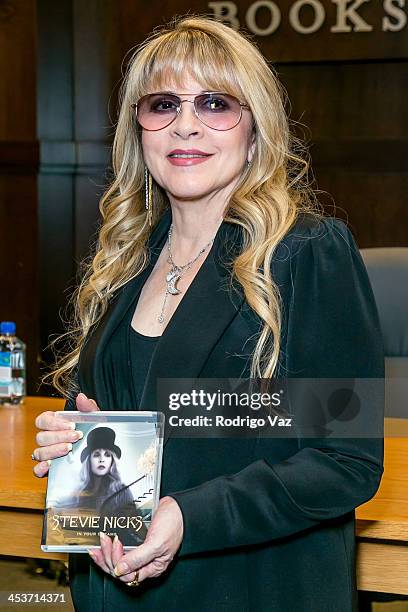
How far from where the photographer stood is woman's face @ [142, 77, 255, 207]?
1.62m

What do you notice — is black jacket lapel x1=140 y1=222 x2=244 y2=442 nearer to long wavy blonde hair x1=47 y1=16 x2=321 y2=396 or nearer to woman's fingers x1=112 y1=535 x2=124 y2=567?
long wavy blonde hair x1=47 y1=16 x2=321 y2=396

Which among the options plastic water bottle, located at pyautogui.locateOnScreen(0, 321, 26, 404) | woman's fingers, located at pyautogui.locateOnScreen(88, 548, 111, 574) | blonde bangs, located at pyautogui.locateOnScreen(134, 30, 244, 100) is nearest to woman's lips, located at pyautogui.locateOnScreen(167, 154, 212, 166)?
blonde bangs, located at pyautogui.locateOnScreen(134, 30, 244, 100)

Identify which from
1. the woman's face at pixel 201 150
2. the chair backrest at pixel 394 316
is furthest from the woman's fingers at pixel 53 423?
the chair backrest at pixel 394 316

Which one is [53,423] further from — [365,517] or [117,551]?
[365,517]

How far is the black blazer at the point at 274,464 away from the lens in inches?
54.5

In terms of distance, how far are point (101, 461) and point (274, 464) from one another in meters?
0.25

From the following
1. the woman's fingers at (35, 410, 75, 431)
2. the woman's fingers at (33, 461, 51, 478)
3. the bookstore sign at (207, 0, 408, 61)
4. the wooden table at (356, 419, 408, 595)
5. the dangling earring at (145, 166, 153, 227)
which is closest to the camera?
the woman's fingers at (35, 410, 75, 431)

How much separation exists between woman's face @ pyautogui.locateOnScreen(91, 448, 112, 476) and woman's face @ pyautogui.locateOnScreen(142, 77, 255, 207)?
48cm

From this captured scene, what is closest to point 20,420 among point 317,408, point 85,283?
point 85,283

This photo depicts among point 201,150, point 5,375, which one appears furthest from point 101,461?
point 5,375

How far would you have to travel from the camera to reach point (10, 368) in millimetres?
2678

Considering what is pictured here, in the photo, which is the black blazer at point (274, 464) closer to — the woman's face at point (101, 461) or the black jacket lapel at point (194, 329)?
the black jacket lapel at point (194, 329)

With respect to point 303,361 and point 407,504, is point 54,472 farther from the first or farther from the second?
point 407,504

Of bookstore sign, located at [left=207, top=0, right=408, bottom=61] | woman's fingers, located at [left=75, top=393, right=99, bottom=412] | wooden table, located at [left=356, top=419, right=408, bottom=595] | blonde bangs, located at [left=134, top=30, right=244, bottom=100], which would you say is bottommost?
wooden table, located at [left=356, top=419, right=408, bottom=595]
